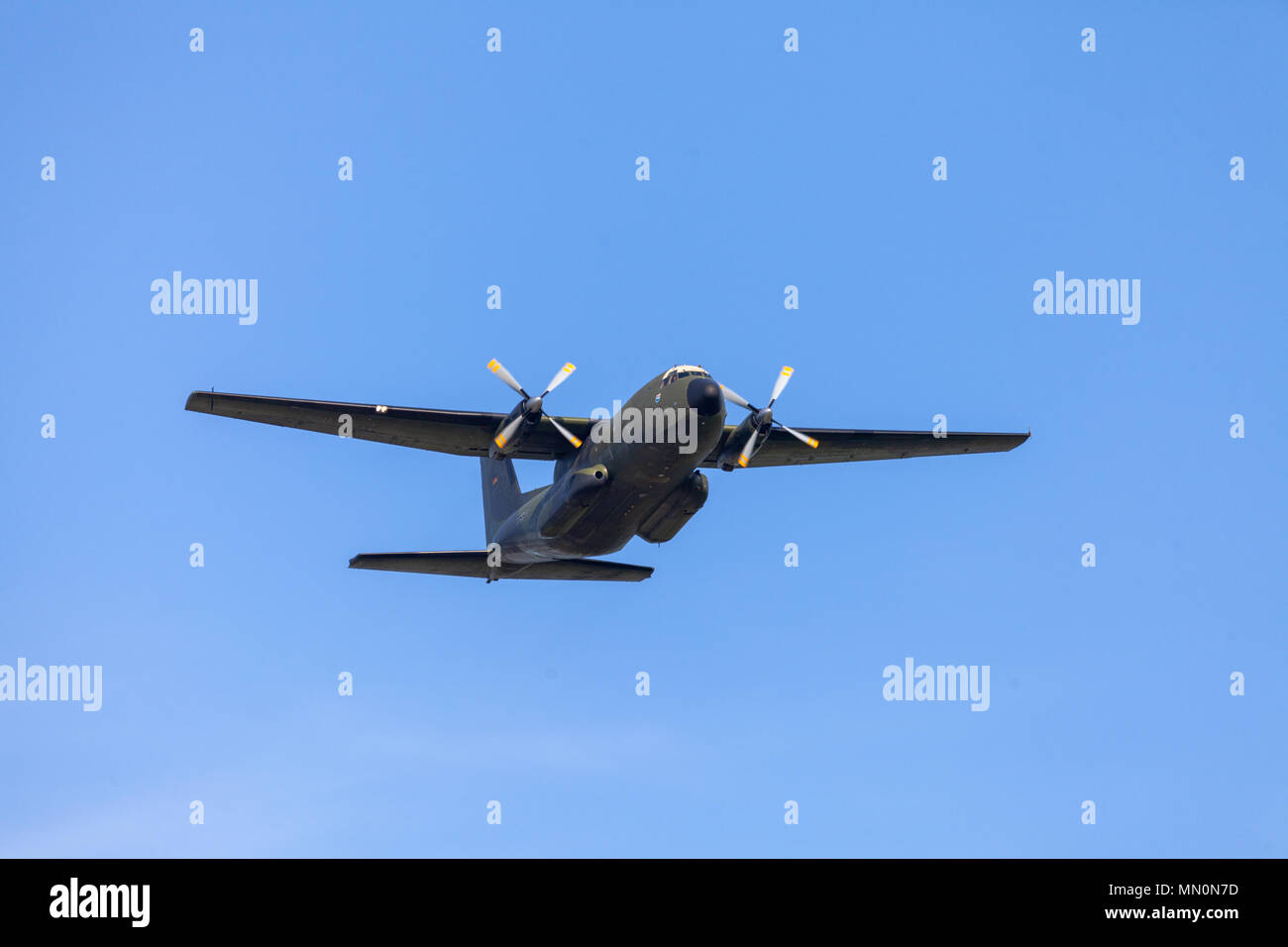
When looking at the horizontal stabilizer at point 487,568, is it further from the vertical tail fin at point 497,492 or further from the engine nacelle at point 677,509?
the engine nacelle at point 677,509

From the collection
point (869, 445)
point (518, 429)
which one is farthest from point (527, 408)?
point (869, 445)

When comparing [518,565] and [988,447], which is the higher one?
[988,447]

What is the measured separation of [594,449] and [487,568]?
6650mm

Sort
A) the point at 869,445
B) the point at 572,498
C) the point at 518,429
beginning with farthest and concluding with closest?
the point at 869,445 → the point at 518,429 → the point at 572,498

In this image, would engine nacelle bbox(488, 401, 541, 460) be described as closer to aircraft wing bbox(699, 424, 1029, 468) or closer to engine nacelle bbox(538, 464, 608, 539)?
engine nacelle bbox(538, 464, 608, 539)

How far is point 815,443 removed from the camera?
3469 cm

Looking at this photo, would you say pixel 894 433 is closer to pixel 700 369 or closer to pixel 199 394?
pixel 700 369

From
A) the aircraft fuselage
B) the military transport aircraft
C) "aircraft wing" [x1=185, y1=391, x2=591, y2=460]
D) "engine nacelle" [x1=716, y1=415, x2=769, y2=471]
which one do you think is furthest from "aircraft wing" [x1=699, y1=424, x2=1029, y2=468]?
"aircraft wing" [x1=185, y1=391, x2=591, y2=460]

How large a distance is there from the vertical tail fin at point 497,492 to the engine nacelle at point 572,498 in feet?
15.6

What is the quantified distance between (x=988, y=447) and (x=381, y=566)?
1938 centimetres

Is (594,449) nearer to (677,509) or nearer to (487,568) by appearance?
(677,509)

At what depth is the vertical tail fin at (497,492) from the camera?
37531mm

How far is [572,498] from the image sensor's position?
102 ft
